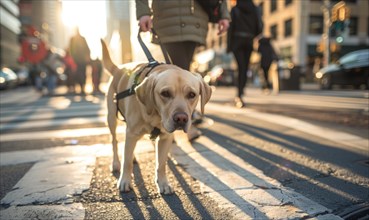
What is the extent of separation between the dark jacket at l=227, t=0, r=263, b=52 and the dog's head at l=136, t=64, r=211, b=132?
4.66 meters

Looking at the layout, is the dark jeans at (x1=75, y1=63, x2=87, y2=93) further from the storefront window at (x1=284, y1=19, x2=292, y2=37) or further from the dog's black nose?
the storefront window at (x1=284, y1=19, x2=292, y2=37)

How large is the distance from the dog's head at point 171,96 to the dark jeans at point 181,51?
1462 millimetres

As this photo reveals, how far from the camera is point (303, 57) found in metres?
33.3

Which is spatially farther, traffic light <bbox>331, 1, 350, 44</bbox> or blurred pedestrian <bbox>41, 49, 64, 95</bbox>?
traffic light <bbox>331, 1, 350, 44</bbox>

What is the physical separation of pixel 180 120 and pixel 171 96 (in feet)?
0.60

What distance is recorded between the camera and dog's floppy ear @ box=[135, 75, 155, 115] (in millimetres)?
2368

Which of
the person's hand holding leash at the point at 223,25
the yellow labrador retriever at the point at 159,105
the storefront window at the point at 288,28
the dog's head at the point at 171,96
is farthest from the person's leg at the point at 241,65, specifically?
the storefront window at the point at 288,28

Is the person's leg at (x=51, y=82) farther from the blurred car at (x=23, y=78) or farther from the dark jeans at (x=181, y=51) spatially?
the blurred car at (x=23, y=78)

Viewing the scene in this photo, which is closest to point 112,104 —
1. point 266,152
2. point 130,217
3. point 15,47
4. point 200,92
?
point 200,92

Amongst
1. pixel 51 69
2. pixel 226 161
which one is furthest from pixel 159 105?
pixel 51 69

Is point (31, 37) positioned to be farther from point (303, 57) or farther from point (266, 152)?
point (303, 57)

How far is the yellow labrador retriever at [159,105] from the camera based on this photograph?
7.58 ft

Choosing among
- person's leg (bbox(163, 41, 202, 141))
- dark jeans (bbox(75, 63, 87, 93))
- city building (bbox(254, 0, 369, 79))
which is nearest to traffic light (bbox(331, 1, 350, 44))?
city building (bbox(254, 0, 369, 79))

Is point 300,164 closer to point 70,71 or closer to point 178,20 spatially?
point 178,20
